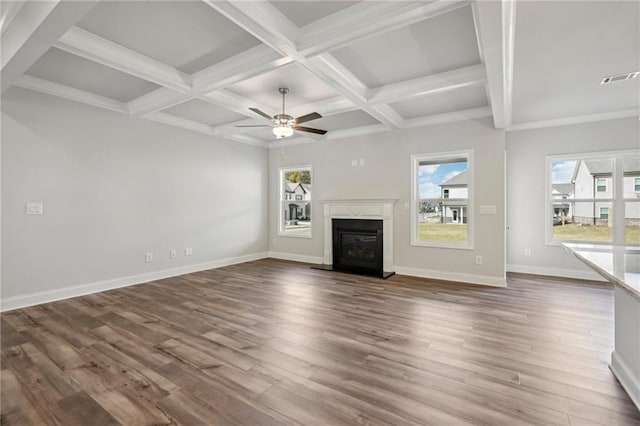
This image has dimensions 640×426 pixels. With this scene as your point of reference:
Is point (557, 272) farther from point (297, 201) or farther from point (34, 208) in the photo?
point (34, 208)

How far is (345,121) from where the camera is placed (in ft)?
18.0

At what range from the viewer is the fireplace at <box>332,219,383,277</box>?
5.59 m

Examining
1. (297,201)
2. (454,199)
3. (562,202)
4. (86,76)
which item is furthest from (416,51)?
(297,201)

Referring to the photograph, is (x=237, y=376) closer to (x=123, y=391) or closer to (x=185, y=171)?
(x=123, y=391)

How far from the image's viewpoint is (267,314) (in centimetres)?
342

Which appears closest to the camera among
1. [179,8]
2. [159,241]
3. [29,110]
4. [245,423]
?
[245,423]

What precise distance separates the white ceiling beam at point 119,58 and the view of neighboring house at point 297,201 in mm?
3652

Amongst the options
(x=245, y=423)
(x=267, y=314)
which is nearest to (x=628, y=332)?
(x=245, y=423)

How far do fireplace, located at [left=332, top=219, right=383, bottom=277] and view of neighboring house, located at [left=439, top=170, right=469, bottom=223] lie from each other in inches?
47.1

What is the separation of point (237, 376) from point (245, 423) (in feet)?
1.63

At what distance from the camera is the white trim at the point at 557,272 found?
4898 millimetres

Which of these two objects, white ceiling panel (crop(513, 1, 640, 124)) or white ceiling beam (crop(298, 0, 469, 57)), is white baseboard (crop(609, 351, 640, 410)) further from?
white ceiling beam (crop(298, 0, 469, 57))

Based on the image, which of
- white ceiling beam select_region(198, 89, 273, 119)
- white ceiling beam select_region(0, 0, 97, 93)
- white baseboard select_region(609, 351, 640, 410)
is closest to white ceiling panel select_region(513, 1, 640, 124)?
white baseboard select_region(609, 351, 640, 410)

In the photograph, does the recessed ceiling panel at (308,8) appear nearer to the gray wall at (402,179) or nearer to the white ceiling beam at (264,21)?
the white ceiling beam at (264,21)
